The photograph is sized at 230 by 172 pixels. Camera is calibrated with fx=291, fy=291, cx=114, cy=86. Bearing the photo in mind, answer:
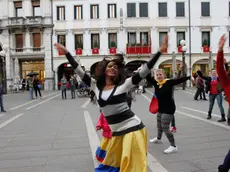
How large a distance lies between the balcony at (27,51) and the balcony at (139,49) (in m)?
10.6

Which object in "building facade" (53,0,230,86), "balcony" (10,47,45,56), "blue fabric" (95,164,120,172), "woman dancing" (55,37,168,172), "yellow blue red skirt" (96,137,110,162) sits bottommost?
"blue fabric" (95,164,120,172)

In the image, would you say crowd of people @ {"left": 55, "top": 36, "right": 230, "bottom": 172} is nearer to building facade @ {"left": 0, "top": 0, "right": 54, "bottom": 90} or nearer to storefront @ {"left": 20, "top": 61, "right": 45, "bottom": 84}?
building facade @ {"left": 0, "top": 0, "right": 54, "bottom": 90}

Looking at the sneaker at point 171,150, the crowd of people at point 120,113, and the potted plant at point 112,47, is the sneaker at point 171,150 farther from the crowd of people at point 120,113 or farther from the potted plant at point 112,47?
the potted plant at point 112,47

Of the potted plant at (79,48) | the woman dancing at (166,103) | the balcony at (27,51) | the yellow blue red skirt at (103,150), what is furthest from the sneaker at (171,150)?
the balcony at (27,51)

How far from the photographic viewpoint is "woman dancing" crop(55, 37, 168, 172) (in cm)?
326

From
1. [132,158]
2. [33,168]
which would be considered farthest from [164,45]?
[33,168]

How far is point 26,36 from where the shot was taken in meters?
35.8

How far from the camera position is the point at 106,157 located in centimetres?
363

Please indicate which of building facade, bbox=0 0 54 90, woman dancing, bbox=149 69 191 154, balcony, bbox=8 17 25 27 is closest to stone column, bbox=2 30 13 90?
building facade, bbox=0 0 54 90

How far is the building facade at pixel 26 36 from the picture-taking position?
35.6 meters

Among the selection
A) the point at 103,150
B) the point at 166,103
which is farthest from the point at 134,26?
the point at 103,150

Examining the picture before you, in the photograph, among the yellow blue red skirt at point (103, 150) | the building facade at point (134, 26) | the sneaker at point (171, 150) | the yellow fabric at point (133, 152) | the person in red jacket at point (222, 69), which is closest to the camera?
the yellow fabric at point (133, 152)

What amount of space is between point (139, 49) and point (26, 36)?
1398 centimetres

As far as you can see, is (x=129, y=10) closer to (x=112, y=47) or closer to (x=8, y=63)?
(x=112, y=47)
